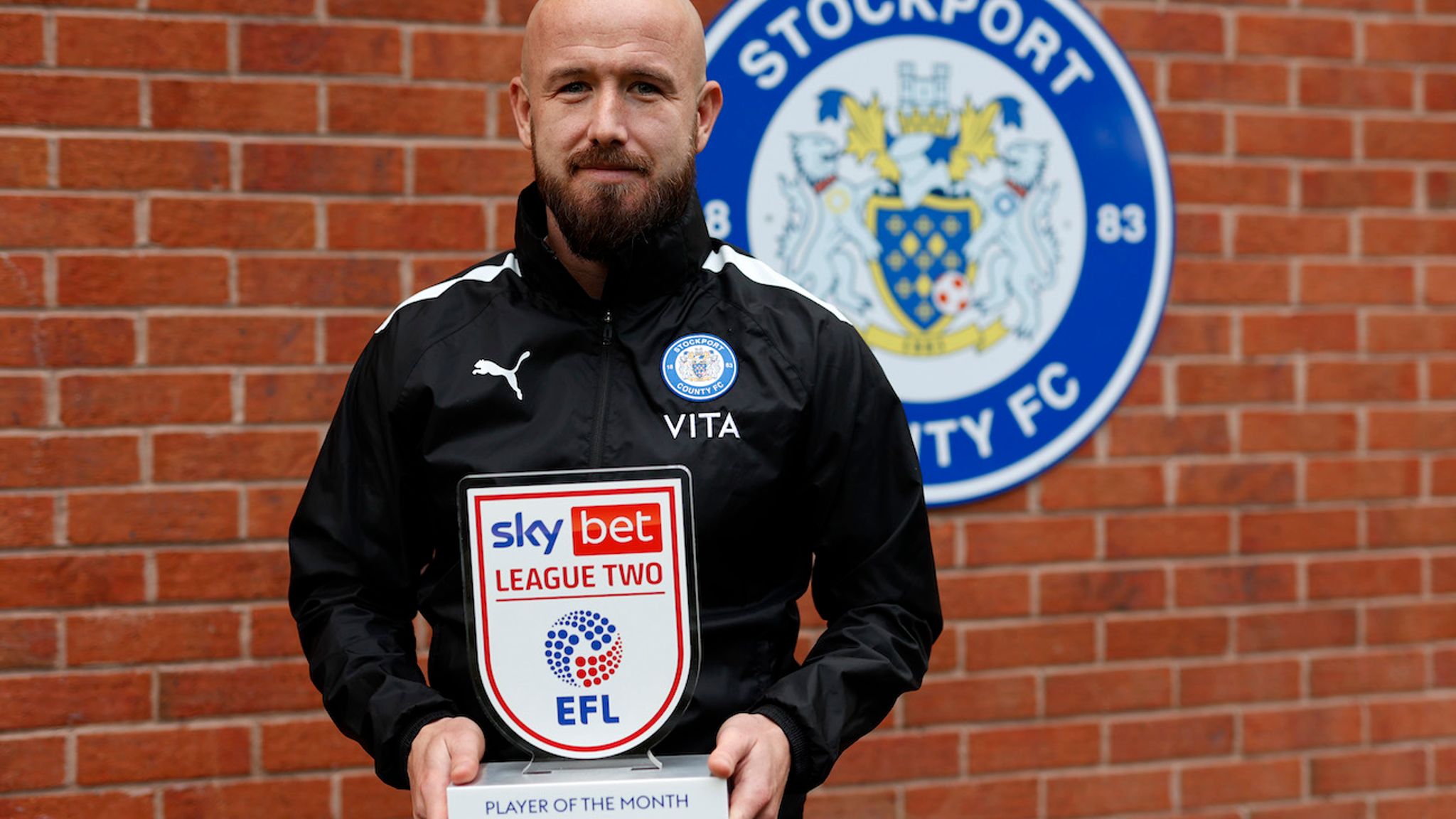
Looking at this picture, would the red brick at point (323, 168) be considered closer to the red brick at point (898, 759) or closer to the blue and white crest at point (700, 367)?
the blue and white crest at point (700, 367)

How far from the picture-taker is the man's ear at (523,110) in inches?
67.1

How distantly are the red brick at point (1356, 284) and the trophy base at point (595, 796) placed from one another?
2.17 meters

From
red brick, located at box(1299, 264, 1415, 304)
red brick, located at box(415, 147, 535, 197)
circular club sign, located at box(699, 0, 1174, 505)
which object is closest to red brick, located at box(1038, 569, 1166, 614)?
circular club sign, located at box(699, 0, 1174, 505)

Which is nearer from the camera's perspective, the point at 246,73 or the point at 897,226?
the point at 246,73

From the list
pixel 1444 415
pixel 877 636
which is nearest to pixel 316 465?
pixel 877 636

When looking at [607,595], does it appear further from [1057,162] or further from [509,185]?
[1057,162]

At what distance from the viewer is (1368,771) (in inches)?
117

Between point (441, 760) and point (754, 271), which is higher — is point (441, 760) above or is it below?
below

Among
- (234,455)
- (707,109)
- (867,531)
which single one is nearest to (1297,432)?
(867,531)

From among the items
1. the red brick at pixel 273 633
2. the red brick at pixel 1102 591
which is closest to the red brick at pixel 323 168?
the red brick at pixel 273 633

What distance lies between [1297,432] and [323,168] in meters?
2.18

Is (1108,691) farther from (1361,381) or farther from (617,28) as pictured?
(617,28)

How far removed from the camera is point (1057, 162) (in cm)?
276

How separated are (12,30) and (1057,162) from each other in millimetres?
2071
